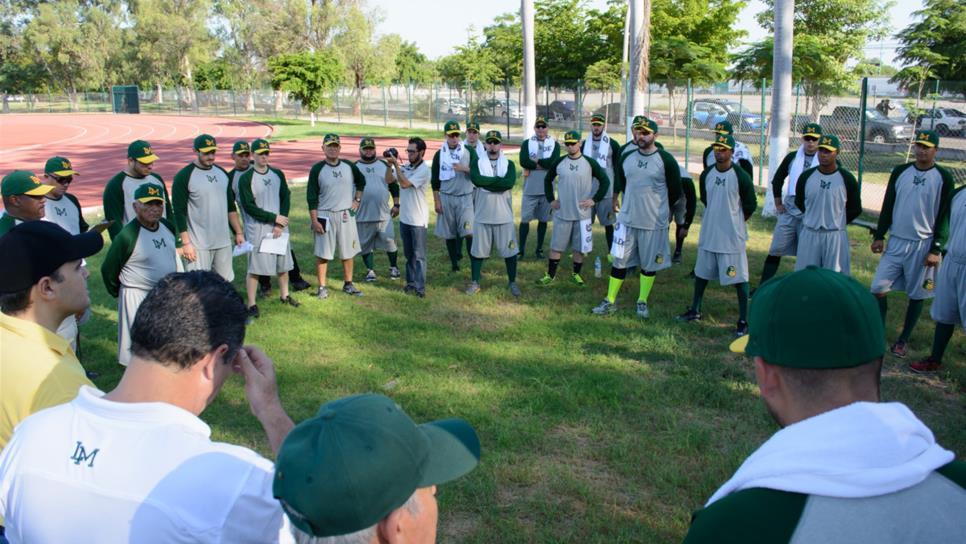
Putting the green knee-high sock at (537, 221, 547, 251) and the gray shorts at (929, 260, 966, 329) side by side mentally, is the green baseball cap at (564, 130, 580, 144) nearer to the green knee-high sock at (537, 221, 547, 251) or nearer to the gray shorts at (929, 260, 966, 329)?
the green knee-high sock at (537, 221, 547, 251)

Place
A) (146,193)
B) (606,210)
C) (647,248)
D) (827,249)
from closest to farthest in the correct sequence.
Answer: (146,193)
(827,249)
(647,248)
(606,210)

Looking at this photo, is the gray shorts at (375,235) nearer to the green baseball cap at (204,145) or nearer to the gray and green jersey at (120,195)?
the green baseball cap at (204,145)

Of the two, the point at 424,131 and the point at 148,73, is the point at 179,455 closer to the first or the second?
the point at 424,131

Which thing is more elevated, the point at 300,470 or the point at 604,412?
the point at 300,470

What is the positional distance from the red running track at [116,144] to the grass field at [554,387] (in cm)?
1231

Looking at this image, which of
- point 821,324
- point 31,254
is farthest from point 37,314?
point 821,324

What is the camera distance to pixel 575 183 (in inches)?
371

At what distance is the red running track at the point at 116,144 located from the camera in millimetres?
24578

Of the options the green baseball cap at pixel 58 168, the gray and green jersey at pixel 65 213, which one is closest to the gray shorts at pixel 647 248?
the gray and green jersey at pixel 65 213

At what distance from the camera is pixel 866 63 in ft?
98.2

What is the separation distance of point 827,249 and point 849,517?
22.7 ft

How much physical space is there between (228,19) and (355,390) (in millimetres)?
76544

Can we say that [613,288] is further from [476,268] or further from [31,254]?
[31,254]

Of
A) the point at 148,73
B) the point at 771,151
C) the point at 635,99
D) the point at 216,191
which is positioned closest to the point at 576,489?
the point at 216,191
